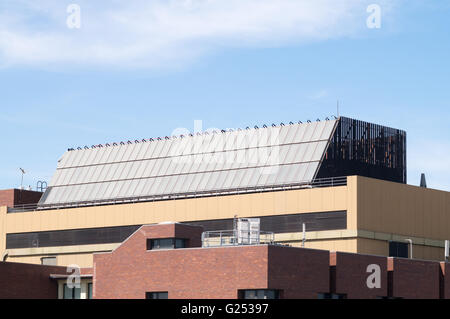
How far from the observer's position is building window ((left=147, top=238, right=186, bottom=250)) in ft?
229

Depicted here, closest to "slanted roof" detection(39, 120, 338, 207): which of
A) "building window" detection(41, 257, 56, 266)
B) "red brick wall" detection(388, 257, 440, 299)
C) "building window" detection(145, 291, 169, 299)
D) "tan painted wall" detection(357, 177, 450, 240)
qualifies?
"tan painted wall" detection(357, 177, 450, 240)

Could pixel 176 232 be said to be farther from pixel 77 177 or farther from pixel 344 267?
pixel 77 177

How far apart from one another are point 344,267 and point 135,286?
14.6m

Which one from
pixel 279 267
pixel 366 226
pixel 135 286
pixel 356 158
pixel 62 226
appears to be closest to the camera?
pixel 279 267

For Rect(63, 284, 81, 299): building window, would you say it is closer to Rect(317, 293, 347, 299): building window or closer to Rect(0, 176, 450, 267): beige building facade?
Rect(0, 176, 450, 267): beige building facade

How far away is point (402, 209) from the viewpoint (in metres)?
85.8

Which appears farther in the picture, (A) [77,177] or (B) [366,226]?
(A) [77,177]

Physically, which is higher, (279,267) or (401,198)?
(401,198)

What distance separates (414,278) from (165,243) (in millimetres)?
19253

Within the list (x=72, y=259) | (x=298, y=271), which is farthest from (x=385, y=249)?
(x=72, y=259)

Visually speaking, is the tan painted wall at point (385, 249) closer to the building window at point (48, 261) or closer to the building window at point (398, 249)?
the building window at point (398, 249)

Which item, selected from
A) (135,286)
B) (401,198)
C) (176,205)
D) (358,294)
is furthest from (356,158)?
(135,286)

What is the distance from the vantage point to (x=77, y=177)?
107500mm
